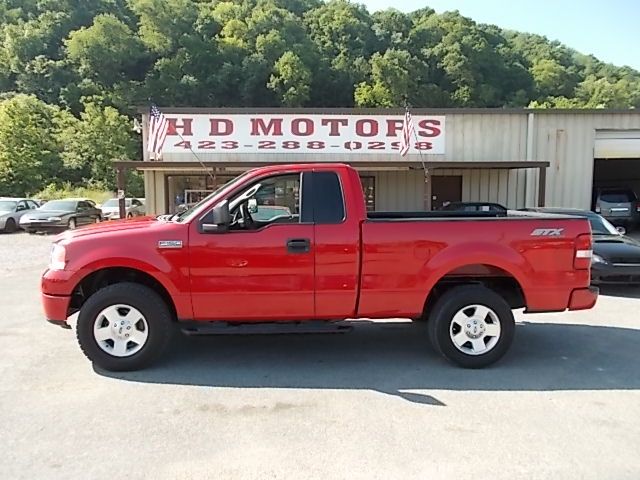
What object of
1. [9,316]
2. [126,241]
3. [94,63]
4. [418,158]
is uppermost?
[94,63]

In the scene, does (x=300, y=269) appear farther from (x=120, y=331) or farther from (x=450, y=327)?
(x=120, y=331)

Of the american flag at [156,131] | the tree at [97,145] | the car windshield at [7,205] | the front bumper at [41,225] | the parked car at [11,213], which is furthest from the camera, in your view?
the tree at [97,145]

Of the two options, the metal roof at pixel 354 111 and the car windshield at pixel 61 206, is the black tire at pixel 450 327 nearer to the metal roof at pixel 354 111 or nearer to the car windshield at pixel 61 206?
the metal roof at pixel 354 111

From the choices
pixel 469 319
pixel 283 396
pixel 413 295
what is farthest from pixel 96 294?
pixel 469 319

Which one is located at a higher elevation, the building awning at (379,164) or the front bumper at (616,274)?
the building awning at (379,164)

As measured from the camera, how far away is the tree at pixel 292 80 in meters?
66.3

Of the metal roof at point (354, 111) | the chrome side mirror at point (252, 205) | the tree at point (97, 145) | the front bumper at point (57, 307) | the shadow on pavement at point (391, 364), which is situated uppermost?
the tree at point (97, 145)

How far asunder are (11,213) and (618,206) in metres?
25.0

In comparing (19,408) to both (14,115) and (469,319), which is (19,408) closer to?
(469,319)

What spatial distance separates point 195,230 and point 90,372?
67.7 inches

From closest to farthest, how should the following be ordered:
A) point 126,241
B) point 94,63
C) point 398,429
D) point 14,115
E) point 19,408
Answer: point 398,429
point 19,408
point 126,241
point 14,115
point 94,63

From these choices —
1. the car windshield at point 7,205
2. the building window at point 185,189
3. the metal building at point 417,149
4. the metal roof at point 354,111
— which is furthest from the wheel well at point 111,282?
the car windshield at point 7,205

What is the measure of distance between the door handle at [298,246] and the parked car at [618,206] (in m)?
17.8

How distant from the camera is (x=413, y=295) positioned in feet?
16.6
